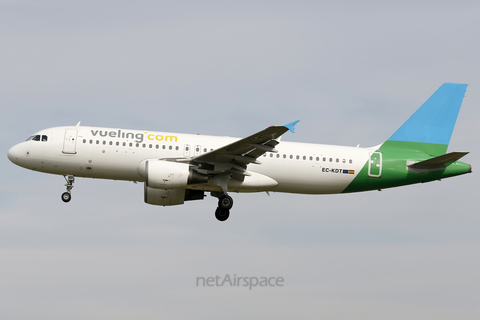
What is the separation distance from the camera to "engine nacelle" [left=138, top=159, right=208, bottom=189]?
2756 cm

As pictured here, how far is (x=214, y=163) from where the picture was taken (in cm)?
2877

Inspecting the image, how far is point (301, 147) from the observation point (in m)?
30.4

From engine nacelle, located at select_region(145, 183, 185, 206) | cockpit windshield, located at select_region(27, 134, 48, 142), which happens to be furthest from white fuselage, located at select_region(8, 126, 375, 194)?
Answer: engine nacelle, located at select_region(145, 183, 185, 206)

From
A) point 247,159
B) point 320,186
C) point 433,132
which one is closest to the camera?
point 247,159

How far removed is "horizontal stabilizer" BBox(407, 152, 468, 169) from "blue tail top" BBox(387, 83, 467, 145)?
2251 mm

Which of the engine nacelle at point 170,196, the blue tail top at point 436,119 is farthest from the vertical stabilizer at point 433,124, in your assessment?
the engine nacelle at point 170,196

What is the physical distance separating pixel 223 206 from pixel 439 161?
11.3 meters

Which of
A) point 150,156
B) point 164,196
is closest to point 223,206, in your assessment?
point 164,196

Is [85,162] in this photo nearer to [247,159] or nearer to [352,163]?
[247,159]

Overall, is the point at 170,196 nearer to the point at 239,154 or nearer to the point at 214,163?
the point at 214,163

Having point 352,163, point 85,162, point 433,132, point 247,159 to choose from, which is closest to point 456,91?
point 433,132

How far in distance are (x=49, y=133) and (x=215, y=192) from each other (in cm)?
895

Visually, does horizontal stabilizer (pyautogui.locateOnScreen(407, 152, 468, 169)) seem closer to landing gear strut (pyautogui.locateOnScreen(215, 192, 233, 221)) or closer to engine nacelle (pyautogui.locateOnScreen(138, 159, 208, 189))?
landing gear strut (pyautogui.locateOnScreen(215, 192, 233, 221))

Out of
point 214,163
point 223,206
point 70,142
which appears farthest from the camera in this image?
point 223,206
